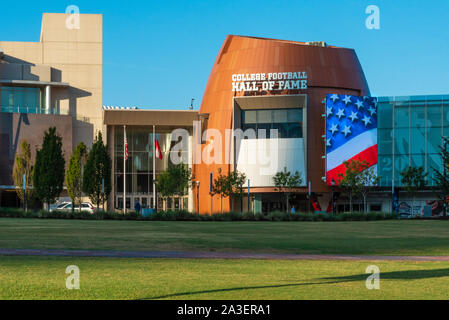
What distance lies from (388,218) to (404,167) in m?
24.4

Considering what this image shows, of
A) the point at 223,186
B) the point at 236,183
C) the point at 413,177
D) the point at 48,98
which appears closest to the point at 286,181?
the point at 236,183

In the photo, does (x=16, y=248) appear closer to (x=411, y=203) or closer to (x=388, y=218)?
(x=388, y=218)

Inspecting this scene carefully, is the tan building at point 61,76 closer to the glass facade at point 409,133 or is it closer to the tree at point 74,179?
the tree at point 74,179

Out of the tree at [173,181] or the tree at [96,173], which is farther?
the tree at [173,181]

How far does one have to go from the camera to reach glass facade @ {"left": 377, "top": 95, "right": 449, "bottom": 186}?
88938mm

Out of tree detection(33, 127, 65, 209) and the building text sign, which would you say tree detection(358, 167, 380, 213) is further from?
tree detection(33, 127, 65, 209)

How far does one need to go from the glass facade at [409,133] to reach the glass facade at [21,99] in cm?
4522

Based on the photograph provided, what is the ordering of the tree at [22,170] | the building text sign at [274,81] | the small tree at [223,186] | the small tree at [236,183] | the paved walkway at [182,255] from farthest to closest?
the building text sign at [274,81], the small tree at [236,183], the small tree at [223,186], the tree at [22,170], the paved walkway at [182,255]

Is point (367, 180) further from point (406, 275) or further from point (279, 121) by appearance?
point (406, 275)

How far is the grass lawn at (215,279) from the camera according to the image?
37.6 feet

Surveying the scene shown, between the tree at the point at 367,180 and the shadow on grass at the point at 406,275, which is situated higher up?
the tree at the point at 367,180

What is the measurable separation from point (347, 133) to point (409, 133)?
27.1ft

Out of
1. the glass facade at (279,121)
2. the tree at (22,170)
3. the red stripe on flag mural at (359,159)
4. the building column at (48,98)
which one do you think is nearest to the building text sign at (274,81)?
the glass facade at (279,121)
